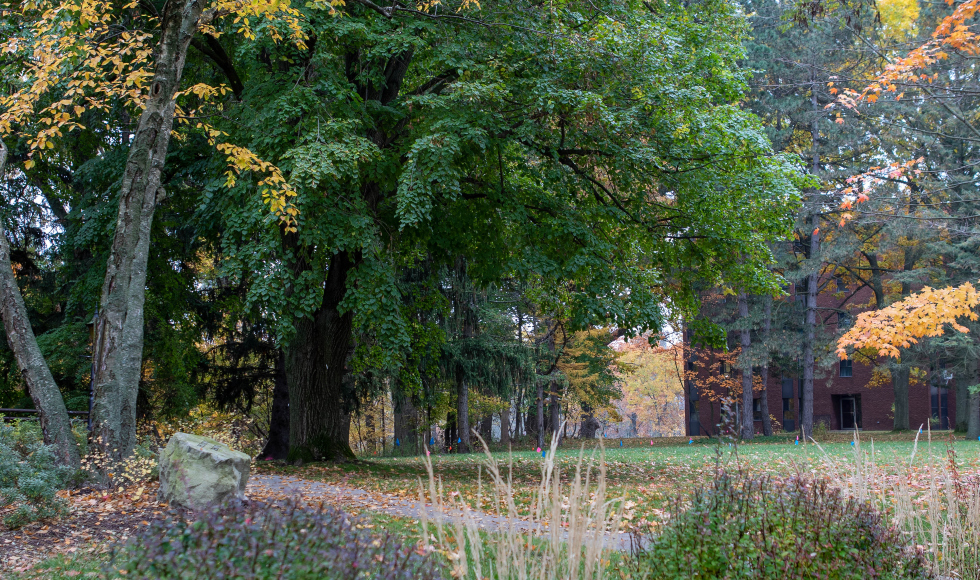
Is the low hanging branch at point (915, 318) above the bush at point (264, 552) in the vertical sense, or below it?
above

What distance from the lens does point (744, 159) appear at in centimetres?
1171

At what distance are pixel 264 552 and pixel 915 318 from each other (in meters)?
7.33

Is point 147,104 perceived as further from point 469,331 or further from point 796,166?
point 469,331

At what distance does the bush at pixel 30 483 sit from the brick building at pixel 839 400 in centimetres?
2854

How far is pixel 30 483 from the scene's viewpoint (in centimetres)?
634

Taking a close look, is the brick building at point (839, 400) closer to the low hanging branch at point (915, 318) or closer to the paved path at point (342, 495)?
the low hanging branch at point (915, 318)

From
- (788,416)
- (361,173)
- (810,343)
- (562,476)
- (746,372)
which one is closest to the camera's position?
(562,476)

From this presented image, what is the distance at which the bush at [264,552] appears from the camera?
2.86 metres

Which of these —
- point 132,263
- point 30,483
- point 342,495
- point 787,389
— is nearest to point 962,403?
point 787,389

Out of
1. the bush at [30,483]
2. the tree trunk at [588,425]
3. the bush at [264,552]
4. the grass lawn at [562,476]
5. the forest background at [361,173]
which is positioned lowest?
the tree trunk at [588,425]

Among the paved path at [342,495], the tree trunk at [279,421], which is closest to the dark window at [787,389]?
the tree trunk at [279,421]

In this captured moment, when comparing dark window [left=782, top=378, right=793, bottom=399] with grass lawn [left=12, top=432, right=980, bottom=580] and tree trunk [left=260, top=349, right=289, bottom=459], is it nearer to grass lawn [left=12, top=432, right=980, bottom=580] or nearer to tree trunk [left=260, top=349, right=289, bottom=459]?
grass lawn [left=12, top=432, right=980, bottom=580]

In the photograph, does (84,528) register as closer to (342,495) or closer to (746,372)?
(342,495)

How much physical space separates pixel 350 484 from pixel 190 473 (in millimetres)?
3684
